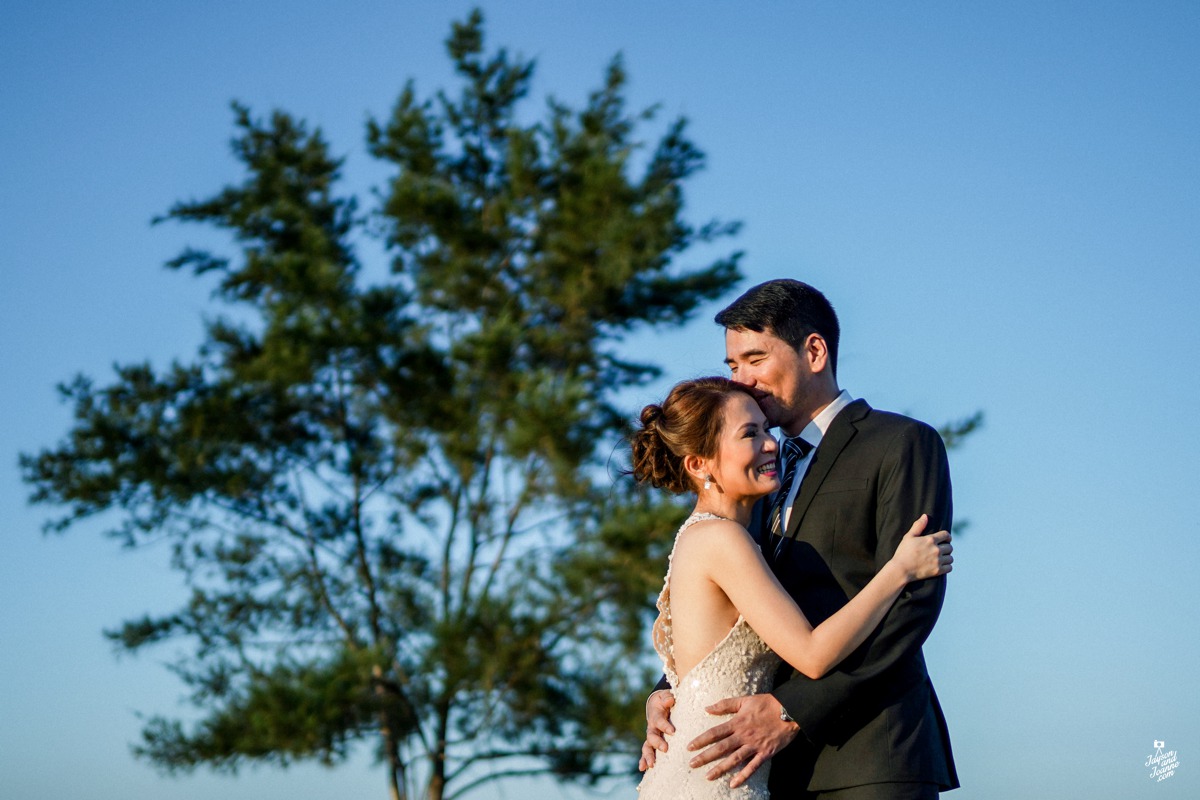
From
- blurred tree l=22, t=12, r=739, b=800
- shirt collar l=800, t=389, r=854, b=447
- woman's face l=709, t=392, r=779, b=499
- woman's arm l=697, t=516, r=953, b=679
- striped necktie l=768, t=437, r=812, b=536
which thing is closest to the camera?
woman's arm l=697, t=516, r=953, b=679

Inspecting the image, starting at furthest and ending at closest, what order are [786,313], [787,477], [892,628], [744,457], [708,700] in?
[786,313], [787,477], [744,457], [708,700], [892,628]

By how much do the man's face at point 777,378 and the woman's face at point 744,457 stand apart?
0.86 ft

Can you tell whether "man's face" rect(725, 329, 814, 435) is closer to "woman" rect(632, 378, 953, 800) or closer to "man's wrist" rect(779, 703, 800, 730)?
"woman" rect(632, 378, 953, 800)

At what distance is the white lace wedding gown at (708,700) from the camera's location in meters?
2.77

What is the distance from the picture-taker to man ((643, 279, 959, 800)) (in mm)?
2713

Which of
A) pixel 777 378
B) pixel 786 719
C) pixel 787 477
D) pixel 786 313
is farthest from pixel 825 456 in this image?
pixel 786 719

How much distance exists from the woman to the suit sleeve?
0.15 feet

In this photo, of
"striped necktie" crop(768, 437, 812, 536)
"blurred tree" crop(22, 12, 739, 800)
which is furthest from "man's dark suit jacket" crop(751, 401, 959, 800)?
"blurred tree" crop(22, 12, 739, 800)

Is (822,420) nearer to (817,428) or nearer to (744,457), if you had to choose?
(817,428)

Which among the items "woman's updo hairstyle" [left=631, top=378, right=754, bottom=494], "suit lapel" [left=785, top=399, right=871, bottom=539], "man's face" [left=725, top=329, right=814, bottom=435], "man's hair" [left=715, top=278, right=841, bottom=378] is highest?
"man's hair" [left=715, top=278, right=841, bottom=378]

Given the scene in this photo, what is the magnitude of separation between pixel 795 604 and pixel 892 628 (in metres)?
0.21

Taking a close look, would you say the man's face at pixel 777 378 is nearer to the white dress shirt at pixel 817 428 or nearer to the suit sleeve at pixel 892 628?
the white dress shirt at pixel 817 428

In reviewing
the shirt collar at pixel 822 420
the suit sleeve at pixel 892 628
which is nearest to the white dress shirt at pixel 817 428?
the shirt collar at pixel 822 420

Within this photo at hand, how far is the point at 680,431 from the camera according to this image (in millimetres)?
3045
